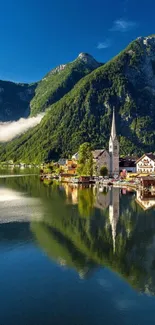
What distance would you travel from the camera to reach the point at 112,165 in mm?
144000

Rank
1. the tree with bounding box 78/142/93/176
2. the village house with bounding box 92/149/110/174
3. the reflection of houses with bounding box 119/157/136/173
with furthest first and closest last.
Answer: the reflection of houses with bounding box 119/157/136/173 < the village house with bounding box 92/149/110/174 < the tree with bounding box 78/142/93/176

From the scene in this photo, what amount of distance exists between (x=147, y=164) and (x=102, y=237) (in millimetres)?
96710

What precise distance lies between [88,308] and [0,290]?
7.07 metres

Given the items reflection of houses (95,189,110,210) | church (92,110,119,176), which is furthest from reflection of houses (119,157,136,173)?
reflection of houses (95,189,110,210)

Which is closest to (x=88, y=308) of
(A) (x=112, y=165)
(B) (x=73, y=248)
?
(B) (x=73, y=248)

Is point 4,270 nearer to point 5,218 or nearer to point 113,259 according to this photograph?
point 113,259

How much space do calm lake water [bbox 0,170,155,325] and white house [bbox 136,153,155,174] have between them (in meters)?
77.0

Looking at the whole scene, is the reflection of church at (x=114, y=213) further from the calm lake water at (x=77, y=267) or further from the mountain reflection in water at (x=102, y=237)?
the calm lake water at (x=77, y=267)

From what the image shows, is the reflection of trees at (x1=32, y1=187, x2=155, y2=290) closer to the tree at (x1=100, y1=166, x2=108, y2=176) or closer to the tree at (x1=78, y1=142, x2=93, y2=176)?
the tree at (x1=78, y1=142, x2=93, y2=176)

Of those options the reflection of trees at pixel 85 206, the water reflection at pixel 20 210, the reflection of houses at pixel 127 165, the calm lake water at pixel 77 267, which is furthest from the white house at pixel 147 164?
the calm lake water at pixel 77 267

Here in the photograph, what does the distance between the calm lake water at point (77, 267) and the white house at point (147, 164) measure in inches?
3032

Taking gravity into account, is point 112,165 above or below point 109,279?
above

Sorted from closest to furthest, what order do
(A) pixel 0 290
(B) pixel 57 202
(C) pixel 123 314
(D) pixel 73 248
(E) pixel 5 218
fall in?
(C) pixel 123 314
(A) pixel 0 290
(D) pixel 73 248
(E) pixel 5 218
(B) pixel 57 202

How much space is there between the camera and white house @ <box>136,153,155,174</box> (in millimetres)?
131250
